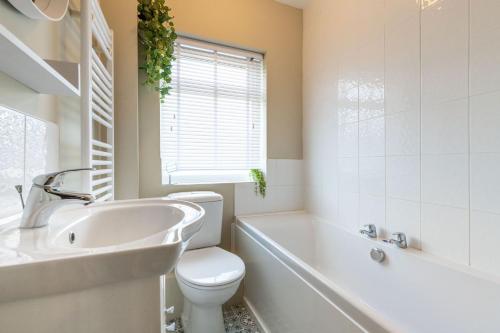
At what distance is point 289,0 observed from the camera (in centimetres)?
215

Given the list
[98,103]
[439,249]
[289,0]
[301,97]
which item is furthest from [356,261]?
[289,0]

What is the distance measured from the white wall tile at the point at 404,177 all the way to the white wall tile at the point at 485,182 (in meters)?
0.25

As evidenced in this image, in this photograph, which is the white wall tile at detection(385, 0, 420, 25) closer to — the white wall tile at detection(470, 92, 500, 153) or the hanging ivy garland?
the white wall tile at detection(470, 92, 500, 153)

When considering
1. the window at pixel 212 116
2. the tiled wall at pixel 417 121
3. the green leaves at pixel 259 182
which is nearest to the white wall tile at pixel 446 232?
the tiled wall at pixel 417 121

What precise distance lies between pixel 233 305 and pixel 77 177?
148cm

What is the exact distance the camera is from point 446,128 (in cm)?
117

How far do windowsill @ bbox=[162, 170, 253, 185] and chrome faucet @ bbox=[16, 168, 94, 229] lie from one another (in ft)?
4.04

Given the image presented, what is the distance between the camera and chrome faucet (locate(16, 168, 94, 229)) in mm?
619

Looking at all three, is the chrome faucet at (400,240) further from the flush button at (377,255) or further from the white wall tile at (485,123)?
the white wall tile at (485,123)

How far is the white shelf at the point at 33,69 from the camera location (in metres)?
0.54

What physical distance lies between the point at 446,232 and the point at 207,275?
1.28 meters

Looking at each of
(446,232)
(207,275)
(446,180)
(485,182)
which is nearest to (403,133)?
(446,180)

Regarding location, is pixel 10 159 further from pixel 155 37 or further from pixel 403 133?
pixel 403 133

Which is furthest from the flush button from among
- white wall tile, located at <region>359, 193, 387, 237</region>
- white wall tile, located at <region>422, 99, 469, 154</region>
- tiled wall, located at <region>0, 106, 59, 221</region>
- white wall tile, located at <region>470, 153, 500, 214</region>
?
tiled wall, located at <region>0, 106, 59, 221</region>
